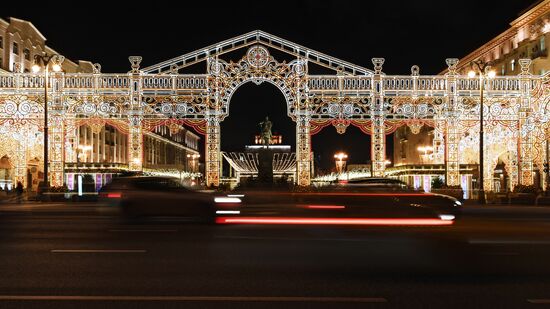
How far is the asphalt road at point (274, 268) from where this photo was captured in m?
9.69

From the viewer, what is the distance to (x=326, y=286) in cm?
1070

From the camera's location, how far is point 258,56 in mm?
47000

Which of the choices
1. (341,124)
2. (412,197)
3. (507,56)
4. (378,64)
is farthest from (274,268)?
(507,56)

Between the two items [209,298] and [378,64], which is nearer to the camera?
[209,298]

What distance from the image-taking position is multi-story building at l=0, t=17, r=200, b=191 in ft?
156

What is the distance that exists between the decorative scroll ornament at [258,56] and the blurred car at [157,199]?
26.0 meters

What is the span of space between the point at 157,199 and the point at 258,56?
26.7 m

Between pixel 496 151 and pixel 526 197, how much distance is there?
1009 cm

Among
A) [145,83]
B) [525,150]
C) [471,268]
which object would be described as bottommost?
[471,268]

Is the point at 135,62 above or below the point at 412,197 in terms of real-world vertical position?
above

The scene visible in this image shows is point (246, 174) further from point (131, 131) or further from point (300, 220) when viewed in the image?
point (300, 220)

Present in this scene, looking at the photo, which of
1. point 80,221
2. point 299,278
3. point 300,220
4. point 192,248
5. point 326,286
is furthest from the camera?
point 80,221

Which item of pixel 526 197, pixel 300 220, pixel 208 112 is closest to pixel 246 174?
pixel 208 112

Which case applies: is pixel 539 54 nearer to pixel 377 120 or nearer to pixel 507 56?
pixel 507 56
